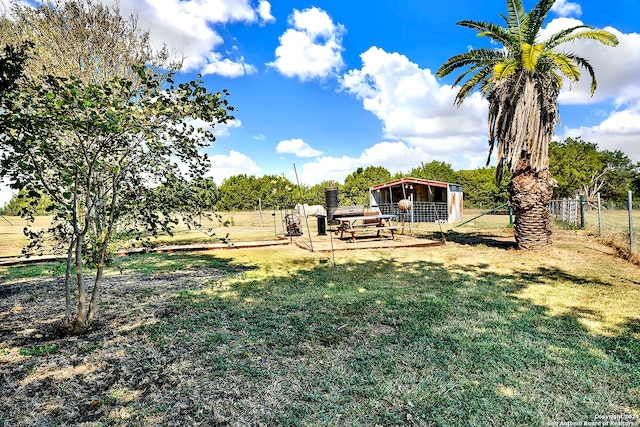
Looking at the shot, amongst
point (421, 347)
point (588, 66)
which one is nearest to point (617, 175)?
point (588, 66)

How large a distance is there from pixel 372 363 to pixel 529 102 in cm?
886

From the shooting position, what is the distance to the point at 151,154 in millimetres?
3822

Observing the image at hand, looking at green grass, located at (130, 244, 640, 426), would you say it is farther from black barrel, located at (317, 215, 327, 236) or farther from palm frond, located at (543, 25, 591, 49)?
black barrel, located at (317, 215, 327, 236)

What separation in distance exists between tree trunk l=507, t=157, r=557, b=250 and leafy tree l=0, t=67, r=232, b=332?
8.50 metres

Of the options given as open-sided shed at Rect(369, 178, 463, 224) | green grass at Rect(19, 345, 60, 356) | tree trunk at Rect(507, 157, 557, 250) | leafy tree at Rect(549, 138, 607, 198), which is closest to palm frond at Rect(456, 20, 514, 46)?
tree trunk at Rect(507, 157, 557, 250)

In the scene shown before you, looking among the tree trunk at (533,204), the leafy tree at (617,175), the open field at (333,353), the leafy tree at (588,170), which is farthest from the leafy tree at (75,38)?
the leafy tree at (617,175)

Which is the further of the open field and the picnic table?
the picnic table

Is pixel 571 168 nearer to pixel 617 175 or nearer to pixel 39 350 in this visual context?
pixel 617 175

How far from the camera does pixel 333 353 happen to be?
3.39m

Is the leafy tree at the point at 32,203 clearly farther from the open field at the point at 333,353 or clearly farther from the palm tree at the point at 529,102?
the palm tree at the point at 529,102

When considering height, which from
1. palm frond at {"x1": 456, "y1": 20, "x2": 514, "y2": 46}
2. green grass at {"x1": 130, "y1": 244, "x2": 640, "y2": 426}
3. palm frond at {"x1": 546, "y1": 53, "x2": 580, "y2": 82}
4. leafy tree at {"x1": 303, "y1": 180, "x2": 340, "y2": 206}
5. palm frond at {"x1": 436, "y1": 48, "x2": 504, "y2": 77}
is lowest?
green grass at {"x1": 130, "y1": 244, "x2": 640, "y2": 426}

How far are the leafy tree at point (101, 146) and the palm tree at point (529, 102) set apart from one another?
27.5ft

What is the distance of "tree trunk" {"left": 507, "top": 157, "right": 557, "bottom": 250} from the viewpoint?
9.08 metres

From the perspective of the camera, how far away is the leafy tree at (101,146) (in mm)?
2994
